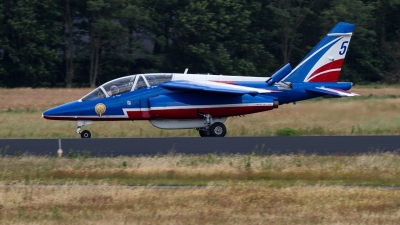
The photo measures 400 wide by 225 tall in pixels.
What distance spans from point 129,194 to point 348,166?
5319 millimetres

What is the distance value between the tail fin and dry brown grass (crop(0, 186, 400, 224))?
37.5 feet

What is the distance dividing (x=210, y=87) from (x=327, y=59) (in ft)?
15.0

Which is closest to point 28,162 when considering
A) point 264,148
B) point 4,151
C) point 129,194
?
point 4,151

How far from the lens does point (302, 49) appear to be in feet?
170

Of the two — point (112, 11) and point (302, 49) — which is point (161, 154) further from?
point (302, 49)

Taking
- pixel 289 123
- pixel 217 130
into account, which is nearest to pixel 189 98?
pixel 217 130

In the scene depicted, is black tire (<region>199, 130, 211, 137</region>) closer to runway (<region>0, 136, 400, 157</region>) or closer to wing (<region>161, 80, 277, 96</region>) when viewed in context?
wing (<region>161, 80, 277, 96</region>)

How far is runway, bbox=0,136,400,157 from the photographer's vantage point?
16.7 metres

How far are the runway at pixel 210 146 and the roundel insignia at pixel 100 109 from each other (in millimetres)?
2574

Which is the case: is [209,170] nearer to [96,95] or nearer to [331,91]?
[96,95]

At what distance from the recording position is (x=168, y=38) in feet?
161

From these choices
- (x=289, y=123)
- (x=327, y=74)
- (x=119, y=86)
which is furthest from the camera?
(x=289, y=123)

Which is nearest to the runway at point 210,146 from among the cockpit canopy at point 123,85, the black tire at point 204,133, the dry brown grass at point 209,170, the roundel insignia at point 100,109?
the dry brown grass at point 209,170

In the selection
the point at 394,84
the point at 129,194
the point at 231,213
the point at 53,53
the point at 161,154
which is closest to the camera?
the point at 231,213
